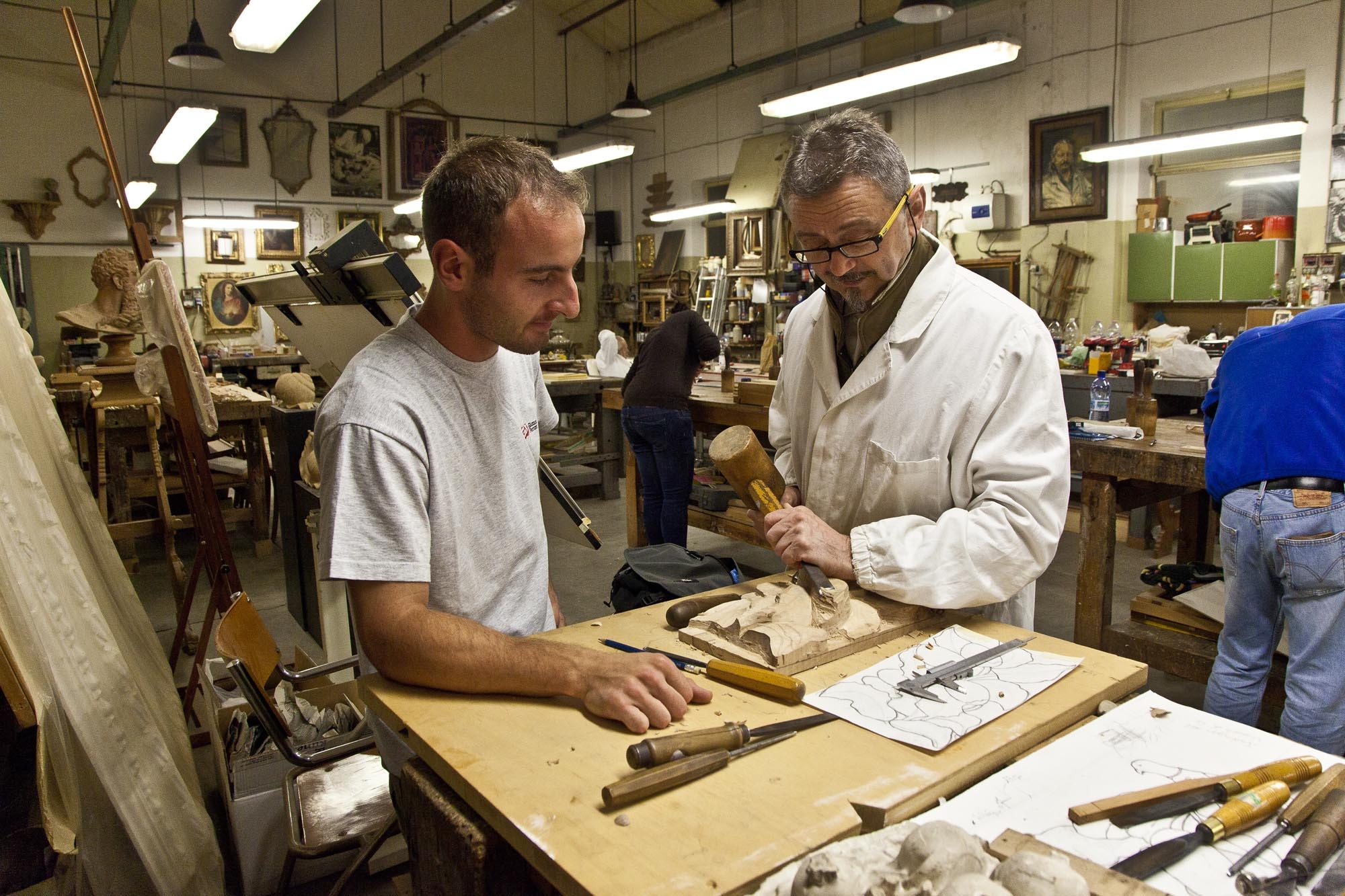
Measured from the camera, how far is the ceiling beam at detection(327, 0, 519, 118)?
7793mm

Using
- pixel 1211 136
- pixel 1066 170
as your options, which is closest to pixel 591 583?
pixel 1211 136

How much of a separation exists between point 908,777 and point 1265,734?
20.0 inches

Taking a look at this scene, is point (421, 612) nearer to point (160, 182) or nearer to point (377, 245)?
point (377, 245)

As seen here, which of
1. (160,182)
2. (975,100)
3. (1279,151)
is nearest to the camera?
(1279,151)

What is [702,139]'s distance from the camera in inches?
495

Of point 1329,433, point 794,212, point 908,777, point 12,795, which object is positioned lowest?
point 12,795

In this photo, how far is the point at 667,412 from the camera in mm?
4871

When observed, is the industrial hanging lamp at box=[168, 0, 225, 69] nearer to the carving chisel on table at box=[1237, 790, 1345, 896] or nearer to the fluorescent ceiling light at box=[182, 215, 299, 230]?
the fluorescent ceiling light at box=[182, 215, 299, 230]

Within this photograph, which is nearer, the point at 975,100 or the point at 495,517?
the point at 495,517

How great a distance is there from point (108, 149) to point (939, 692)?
2.57 meters

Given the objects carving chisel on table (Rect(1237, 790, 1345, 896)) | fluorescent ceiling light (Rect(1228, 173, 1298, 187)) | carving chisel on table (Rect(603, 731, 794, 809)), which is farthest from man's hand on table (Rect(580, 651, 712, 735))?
fluorescent ceiling light (Rect(1228, 173, 1298, 187))

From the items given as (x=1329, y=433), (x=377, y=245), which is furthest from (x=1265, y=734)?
(x=377, y=245)

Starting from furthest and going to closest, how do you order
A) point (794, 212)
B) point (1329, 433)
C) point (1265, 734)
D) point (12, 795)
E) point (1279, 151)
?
point (1279, 151)
point (12, 795)
point (1329, 433)
point (794, 212)
point (1265, 734)

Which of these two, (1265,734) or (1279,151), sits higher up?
(1279,151)
